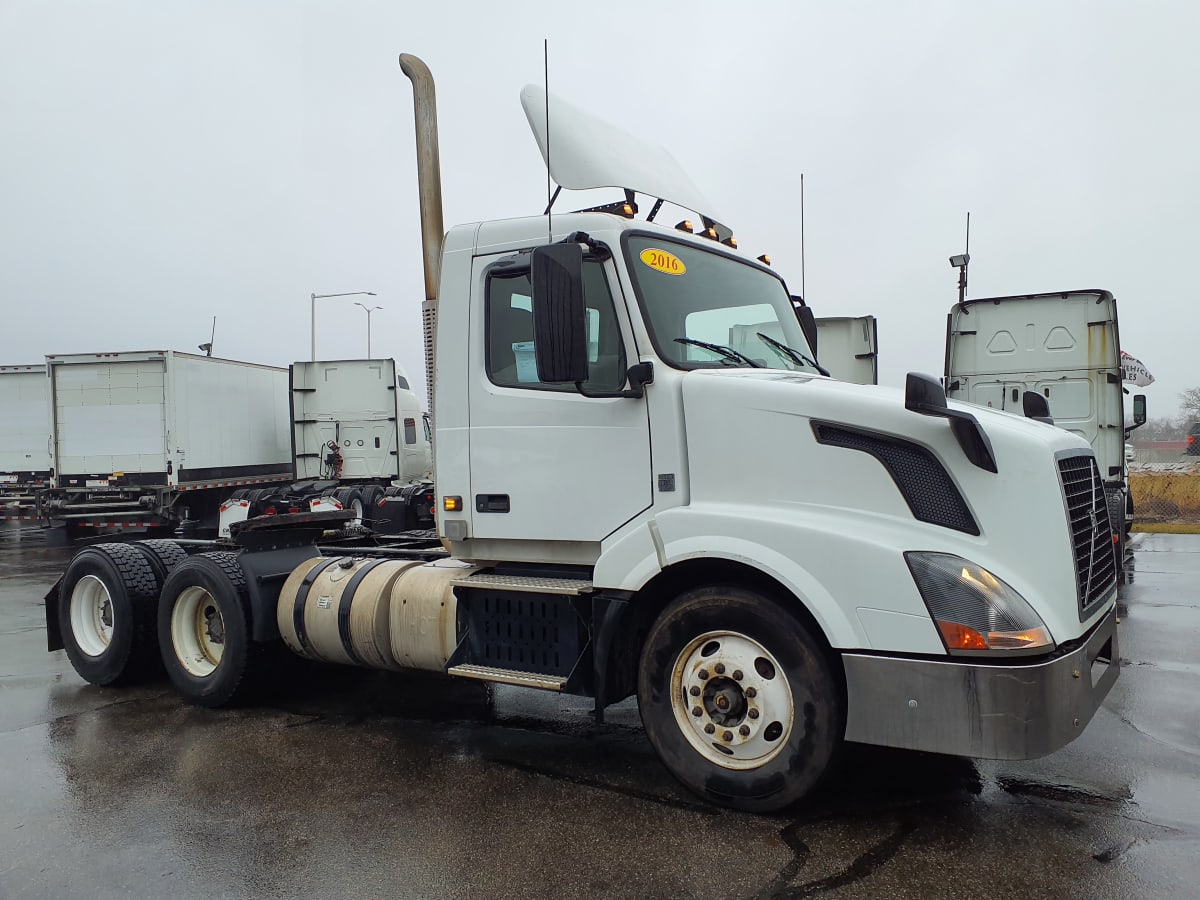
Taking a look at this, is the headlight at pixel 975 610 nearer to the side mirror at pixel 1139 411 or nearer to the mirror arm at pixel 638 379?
the mirror arm at pixel 638 379

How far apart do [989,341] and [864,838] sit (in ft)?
28.1

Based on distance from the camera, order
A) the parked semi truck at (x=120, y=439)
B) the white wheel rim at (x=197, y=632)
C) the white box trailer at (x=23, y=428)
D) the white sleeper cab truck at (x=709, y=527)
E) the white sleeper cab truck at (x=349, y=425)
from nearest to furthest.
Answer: the white sleeper cab truck at (x=709, y=527)
the white wheel rim at (x=197, y=632)
the parked semi truck at (x=120, y=439)
the white sleeper cab truck at (x=349, y=425)
the white box trailer at (x=23, y=428)

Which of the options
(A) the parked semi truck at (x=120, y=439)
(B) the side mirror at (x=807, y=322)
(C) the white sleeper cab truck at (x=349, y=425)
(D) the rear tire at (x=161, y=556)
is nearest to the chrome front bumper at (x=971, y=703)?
(B) the side mirror at (x=807, y=322)

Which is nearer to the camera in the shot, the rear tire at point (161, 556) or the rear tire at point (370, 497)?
the rear tire at point (161, 556)

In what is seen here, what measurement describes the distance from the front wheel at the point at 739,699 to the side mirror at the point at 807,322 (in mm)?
2044

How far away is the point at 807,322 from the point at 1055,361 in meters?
6.57

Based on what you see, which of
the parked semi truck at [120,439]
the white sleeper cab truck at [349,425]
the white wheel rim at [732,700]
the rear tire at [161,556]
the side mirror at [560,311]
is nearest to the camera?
the white wheel rim at [732,700]

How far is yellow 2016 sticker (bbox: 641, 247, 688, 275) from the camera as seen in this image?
14.9 feet

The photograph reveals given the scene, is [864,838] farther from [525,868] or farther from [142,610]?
[142,610]

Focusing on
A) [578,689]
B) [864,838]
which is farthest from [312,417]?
[864,838]

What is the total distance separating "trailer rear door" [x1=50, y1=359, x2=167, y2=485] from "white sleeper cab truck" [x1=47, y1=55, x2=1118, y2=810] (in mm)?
12267

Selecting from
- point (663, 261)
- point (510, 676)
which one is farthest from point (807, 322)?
point (510, 676)

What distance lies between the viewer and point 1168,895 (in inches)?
129

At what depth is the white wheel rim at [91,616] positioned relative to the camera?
6.82 m
